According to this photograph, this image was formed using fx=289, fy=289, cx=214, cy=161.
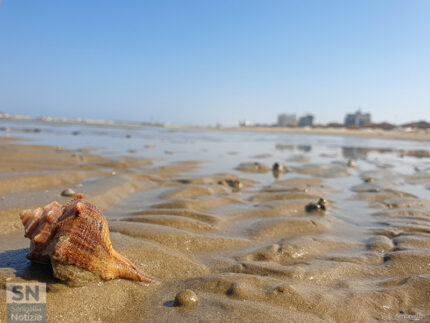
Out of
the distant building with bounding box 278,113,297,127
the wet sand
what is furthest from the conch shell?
the distant building with bounding box 278,113,297,127

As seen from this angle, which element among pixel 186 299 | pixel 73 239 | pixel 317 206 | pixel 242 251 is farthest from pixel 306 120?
pixel 73 239

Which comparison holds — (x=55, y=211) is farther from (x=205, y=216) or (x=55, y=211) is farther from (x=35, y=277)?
(x=205, y=216)

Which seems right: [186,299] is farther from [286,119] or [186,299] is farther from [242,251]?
[286,119]

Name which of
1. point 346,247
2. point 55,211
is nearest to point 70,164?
point 55,211

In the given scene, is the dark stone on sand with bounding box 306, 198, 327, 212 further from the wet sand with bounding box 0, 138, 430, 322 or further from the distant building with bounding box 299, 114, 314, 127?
the distant building with bounding box 299, 114, 314, 127

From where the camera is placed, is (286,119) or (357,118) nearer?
(357,118)
